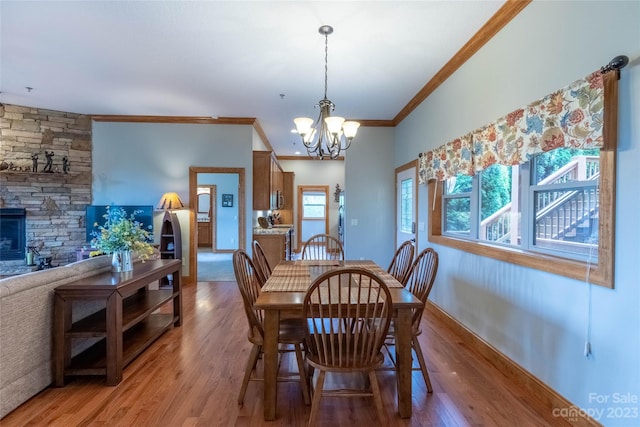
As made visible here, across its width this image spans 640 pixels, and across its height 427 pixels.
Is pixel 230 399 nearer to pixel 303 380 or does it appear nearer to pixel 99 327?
pixel 303 380

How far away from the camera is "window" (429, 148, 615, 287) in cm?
173

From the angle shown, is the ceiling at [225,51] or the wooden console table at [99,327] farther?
the ceiling at [225,51]

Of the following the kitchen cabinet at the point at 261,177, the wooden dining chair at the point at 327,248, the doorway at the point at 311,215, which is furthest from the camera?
the doorway at the point at 311,215

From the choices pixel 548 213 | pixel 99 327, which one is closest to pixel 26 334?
pixel 99 327

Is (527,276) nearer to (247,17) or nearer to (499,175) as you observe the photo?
(499,175)

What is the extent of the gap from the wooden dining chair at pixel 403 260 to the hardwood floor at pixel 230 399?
73 cm

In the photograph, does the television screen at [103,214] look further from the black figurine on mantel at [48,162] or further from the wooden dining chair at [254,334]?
the wooden dining chair at [254,334]

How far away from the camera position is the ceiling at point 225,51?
2580mm

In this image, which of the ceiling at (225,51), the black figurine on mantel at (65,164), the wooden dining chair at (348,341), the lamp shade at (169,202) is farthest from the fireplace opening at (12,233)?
the wooden dining chair at (348,341)

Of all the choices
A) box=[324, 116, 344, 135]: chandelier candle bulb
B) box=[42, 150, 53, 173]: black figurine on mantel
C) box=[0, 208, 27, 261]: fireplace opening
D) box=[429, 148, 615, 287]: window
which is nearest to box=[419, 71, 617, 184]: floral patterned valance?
box=[429, 148, 615, 287]: window

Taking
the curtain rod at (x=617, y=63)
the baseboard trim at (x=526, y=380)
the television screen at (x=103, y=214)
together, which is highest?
the curtain rod at (x=617, y=63)

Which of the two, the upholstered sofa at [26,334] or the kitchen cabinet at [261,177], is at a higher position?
the kitchen cabinet at [261,177]

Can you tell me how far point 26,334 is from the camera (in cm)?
206

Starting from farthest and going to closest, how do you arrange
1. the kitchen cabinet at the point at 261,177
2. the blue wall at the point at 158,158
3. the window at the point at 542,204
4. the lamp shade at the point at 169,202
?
the kitchen cabinet at the point at 261,177
the blue wall at the point at 158,158
the lamp shade at the point at 169,202
the window at the point at 542,204
